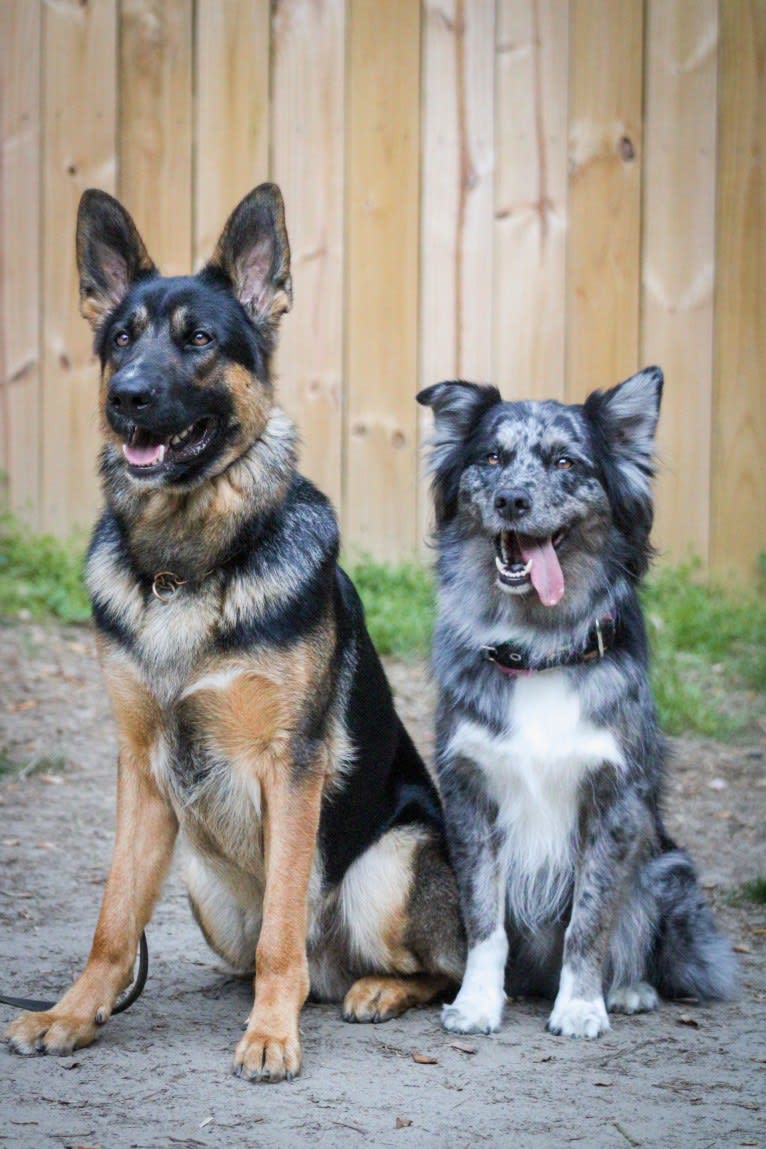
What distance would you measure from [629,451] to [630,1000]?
149 cm

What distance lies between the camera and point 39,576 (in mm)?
6879

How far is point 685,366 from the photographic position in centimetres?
677

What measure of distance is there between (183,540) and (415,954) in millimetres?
1272

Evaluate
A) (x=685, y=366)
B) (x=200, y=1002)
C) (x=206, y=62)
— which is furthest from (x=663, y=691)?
(x=206, y=62)

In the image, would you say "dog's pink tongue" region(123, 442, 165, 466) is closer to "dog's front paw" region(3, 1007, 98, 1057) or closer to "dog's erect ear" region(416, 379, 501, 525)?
"dog's erect ear" region(416, 379, 501, 525)

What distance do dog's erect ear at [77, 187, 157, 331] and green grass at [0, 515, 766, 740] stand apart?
299cm

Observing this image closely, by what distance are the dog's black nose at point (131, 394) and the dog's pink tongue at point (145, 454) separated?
4.9 inches

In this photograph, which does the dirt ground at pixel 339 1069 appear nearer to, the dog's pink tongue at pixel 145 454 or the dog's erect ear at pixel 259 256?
the dog's pink tongue at pixel 145 454

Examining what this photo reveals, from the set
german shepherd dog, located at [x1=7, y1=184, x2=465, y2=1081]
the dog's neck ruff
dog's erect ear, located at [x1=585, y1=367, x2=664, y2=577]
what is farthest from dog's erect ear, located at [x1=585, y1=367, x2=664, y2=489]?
german shepherd dog, located at [x1=7, y1=184, x2=465, y2=1081]

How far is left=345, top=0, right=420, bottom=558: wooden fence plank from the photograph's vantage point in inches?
263

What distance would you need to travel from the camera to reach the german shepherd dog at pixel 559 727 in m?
3.64

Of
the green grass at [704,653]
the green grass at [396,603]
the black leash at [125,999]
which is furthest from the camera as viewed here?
the green grass at [396,603]

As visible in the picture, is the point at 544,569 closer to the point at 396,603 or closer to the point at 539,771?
the point at 539,771

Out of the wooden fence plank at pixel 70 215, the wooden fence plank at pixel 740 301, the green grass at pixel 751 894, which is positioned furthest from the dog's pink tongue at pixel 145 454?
the wooden fence plank at pixel 740 301
